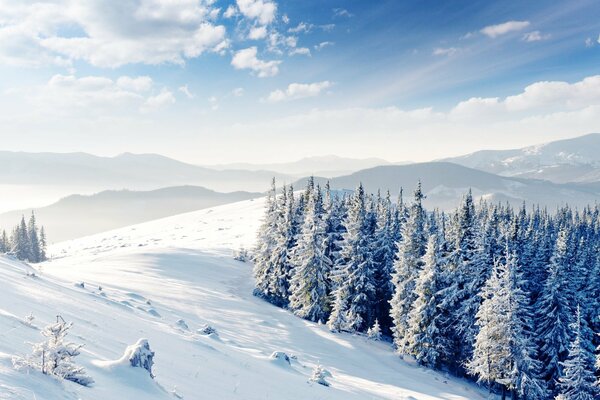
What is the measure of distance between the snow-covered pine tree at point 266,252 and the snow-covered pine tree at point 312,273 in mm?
5785

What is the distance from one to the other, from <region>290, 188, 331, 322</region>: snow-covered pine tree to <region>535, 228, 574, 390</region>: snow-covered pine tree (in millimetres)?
20746

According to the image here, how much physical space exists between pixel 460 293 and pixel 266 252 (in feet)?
82.0

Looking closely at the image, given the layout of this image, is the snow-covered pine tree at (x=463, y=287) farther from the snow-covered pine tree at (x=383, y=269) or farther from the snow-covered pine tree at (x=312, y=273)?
the snow-covered pine tree at (x=312, y=273)

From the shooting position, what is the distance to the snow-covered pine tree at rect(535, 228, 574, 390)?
36.3 metres

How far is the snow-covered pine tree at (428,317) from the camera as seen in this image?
1379 inches

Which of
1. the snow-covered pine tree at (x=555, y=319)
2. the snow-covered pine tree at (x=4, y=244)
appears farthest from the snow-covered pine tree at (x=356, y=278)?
the snow-covered pine tree at (x=4, y=244)

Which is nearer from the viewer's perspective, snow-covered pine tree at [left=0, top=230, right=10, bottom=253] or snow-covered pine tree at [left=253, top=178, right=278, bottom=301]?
snow-covered pine tree at [left=253, top=178, right=278, bottom=301]

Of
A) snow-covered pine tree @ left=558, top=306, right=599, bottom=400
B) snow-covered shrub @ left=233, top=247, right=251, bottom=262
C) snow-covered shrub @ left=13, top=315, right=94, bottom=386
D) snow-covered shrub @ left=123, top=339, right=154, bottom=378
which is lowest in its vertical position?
snow-covered pine tree @ left=558, top=306, right=599, bottom=400

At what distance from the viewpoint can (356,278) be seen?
41.4 metres

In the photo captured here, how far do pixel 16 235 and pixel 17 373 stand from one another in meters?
95.8

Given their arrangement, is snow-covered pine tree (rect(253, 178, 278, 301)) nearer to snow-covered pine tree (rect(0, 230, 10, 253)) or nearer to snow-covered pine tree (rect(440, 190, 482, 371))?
snow-covered pine tree (rect(440, 190, 482, 371))

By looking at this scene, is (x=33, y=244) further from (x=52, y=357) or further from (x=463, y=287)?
(x=52, y=357)

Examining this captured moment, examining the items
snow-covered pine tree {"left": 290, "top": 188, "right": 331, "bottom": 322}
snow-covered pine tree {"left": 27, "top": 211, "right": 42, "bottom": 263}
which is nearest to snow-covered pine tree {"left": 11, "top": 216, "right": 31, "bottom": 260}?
snow-covered pine tree {"left": 27, "top": 211, "right": 42, "bottom": 263}

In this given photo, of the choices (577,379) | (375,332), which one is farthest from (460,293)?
(577,379)
